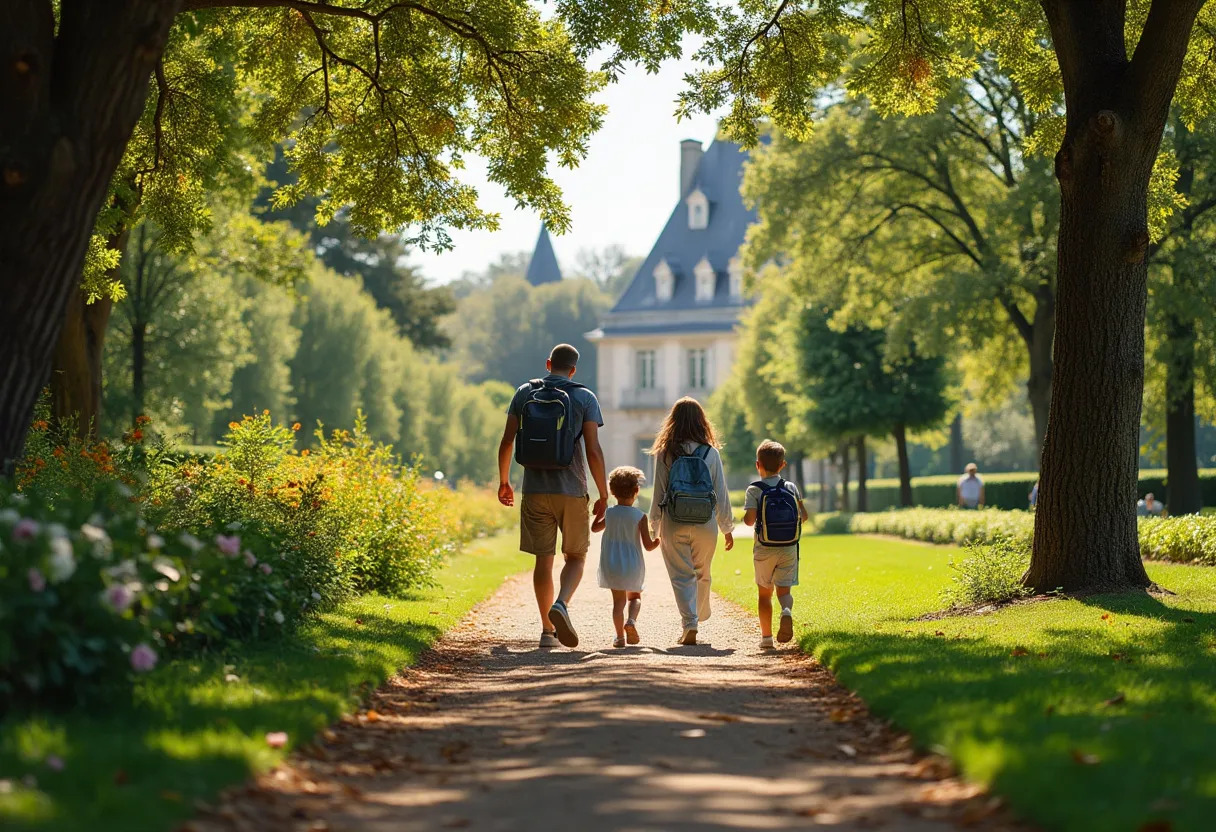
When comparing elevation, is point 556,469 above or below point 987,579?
above

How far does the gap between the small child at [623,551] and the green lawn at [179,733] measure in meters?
1.74

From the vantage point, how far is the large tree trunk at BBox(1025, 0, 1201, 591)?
10.8 metres

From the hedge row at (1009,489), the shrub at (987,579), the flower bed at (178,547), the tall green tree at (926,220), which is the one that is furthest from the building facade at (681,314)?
the shrub at (987,579)

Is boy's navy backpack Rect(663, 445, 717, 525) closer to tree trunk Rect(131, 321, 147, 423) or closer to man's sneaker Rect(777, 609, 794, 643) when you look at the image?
man's sneaker Rect(777, 609, 794, 643)

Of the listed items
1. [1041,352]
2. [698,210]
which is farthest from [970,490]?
[698,210]

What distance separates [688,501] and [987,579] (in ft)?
11.5

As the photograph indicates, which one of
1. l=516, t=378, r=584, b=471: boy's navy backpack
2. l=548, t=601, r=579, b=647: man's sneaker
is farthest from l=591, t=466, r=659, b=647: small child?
l=516, t=378, r=584, b=471: boy's navy backpack

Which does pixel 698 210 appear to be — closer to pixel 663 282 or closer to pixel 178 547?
pixel 663 282

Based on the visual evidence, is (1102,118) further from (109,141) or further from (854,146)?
(854,146)

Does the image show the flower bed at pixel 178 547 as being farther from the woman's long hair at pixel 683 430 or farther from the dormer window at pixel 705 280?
the dormer window at pixel 705 280

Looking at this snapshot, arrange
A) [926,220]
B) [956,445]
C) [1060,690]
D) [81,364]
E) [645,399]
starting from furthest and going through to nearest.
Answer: [645,399]
[956,445]
[926,220]
[81,364]
[1060,690]

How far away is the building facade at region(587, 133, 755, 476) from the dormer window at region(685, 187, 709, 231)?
0.05 m

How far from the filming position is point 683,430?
9.88 m

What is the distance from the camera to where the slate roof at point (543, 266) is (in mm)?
106000
